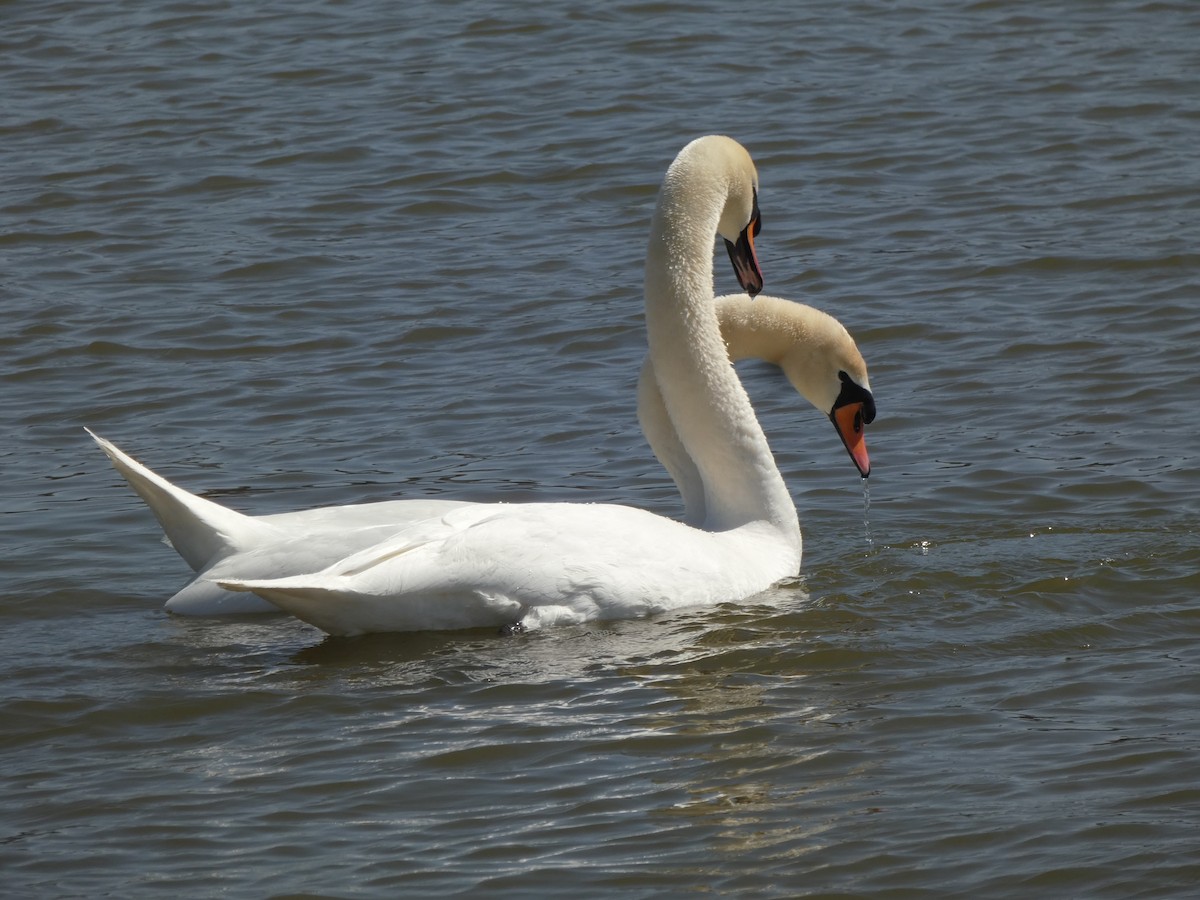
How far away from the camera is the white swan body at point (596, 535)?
618 centimetres

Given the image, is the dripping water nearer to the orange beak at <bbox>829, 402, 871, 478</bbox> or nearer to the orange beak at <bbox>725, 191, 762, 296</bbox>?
the orange beak at <bbox>829, 402, 871, 478</bbox>

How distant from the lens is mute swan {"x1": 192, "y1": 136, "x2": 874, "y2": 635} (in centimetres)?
616

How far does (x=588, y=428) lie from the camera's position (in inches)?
347

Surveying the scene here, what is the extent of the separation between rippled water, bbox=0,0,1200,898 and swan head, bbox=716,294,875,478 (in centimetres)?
45

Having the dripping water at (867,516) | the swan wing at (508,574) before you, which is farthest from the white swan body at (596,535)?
the dripping water at (867,516)

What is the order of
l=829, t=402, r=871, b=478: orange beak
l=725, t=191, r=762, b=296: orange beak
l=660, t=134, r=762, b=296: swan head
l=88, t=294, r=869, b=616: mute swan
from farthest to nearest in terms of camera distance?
l=829, t=402, r=871, b=478: orange beak, l=725, t=191, r=762, b=296: orange beak, l=660, t=134, r=762, b=296: swan head, l=88, t=294, r=869, b=616: mute swan

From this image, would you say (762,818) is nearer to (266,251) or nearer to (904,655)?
(904,655)

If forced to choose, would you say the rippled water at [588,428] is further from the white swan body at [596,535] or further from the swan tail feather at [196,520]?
the swan tail feather at [196,520]

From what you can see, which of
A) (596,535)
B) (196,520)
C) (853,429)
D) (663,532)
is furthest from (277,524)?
(853,429)

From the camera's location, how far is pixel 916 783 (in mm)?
5164

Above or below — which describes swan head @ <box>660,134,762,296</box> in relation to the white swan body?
above

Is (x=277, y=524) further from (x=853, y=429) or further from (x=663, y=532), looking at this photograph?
(x=853, y=429)

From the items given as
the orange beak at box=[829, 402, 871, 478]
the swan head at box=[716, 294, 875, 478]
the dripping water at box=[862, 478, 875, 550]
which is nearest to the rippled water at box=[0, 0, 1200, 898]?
the dripping water at box=[862, 478, 875, 550]

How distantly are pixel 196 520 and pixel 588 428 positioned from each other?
265 centimetres
